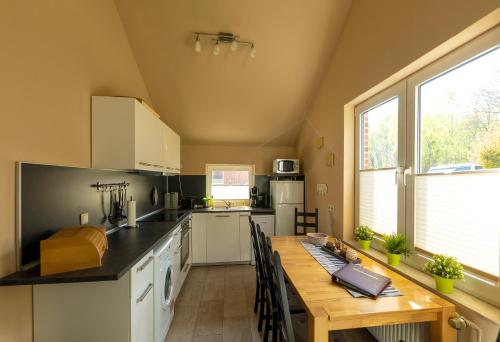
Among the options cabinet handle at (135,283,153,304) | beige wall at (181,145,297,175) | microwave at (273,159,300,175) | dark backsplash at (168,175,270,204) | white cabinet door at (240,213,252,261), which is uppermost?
beige wall at (181,145,297,175)

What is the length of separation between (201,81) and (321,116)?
170cm

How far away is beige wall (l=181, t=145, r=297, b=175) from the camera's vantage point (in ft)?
13.4

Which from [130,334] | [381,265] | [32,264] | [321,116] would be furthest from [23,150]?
[321,116]

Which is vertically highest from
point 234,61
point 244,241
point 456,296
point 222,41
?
point 222,41

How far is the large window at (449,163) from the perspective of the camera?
1.19m

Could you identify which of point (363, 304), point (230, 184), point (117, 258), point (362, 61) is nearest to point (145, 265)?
point (117, 258)

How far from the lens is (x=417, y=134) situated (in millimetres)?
1666

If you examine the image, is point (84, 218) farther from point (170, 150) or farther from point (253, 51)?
point (253, 51)

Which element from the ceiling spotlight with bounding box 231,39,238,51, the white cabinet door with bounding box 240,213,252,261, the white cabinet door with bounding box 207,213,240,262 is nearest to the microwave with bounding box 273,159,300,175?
the white cabinet door with bounding box 240,213,252,261

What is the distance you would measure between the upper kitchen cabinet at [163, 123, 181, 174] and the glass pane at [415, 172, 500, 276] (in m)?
2.61

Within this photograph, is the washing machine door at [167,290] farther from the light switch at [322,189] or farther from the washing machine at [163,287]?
the light switch at [322,189]

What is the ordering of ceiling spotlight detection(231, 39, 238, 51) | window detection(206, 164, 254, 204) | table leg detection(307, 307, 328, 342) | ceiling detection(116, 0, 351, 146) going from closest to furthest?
1. table leg detection(307, 307, 328, 342)
2. ceiling detection(116, 0, 351, 146)
3. ceiling spotlight detection(231, 39, 238, 51)
4. window detection(206, 164, 254, 204)

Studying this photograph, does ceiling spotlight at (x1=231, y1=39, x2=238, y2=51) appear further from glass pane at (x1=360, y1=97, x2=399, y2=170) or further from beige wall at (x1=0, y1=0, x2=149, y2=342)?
glass pane at (x1=360, y1=97, x2=399, y2=170)

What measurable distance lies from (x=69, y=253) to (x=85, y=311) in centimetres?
35
